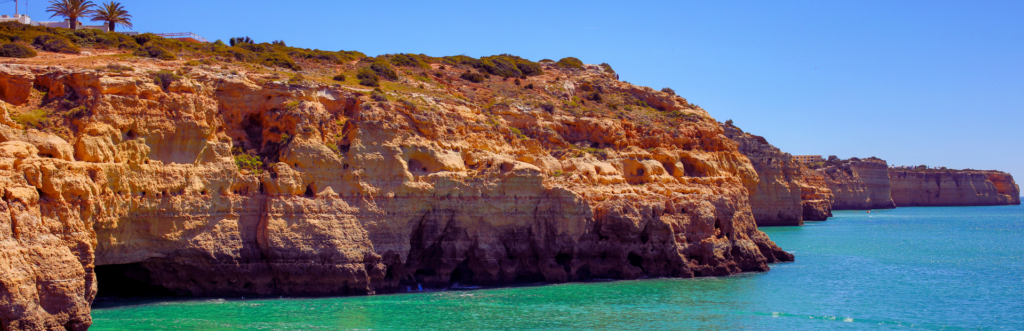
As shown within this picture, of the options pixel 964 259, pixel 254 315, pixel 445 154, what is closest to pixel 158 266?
pixel 254 315

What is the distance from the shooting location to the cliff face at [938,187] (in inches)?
5408

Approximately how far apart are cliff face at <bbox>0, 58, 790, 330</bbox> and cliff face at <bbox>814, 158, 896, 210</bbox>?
84477 mm

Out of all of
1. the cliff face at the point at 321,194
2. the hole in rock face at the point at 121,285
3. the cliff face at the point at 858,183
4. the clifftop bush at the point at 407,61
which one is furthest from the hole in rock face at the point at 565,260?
the cliff face at the point at 858,183

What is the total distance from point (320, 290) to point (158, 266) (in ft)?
16.8

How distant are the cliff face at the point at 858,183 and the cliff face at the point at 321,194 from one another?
84.5 meters

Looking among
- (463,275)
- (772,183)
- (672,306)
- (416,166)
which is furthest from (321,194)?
(772,183)

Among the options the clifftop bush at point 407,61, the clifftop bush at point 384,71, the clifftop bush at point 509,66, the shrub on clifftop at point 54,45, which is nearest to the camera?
the shrub on clifftop at point 54,45

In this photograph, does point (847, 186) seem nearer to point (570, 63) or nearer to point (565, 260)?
point (570, 63)

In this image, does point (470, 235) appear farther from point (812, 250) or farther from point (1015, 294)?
point (812, 250)

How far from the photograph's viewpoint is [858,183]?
11781 cm

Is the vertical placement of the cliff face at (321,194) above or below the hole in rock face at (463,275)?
above

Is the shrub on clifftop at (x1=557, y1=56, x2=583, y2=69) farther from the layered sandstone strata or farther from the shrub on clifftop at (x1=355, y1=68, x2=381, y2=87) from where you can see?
the layered sandstone strata

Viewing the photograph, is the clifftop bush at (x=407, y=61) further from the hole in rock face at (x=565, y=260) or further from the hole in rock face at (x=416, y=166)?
the hole in rock face at (x=565, y=260)

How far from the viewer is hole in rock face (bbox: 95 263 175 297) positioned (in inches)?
1025
